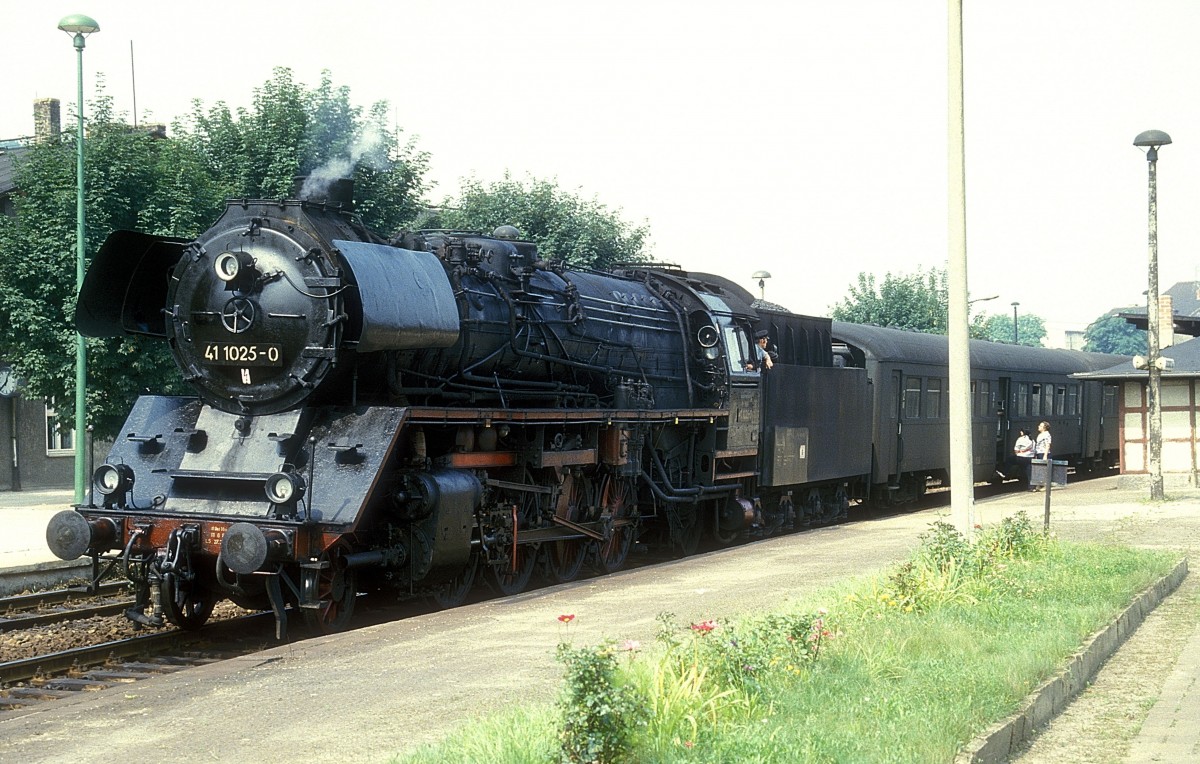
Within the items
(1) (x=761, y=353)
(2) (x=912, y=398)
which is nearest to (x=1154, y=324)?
(2) (x=912, y=398)

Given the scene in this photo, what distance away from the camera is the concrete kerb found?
6.16 metres

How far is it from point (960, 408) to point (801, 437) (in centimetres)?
854

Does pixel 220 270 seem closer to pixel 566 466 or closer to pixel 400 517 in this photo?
pixel 400 517

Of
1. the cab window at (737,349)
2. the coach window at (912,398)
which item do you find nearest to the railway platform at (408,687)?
the cab window at (737,349)

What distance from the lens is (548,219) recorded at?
32438 mm

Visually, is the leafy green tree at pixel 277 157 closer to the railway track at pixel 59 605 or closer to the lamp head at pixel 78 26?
the lamp head at pixel 78 26

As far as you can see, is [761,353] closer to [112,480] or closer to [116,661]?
[112,480]

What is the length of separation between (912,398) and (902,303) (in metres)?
27.7

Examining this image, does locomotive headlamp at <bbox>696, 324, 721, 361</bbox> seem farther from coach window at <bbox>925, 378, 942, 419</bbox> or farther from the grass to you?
coach window at <bbox>925, 378, 942, 419</bbox>

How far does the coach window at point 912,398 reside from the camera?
24.3 meters

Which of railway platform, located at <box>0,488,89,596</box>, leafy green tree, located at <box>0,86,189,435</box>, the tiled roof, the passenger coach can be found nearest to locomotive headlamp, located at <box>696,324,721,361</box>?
the passenger coach

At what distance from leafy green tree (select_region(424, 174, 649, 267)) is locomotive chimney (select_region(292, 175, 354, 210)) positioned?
64.9 feet

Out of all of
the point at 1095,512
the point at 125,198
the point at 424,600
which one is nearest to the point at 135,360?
the point at 125,198

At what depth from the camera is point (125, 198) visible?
69.5 ft
